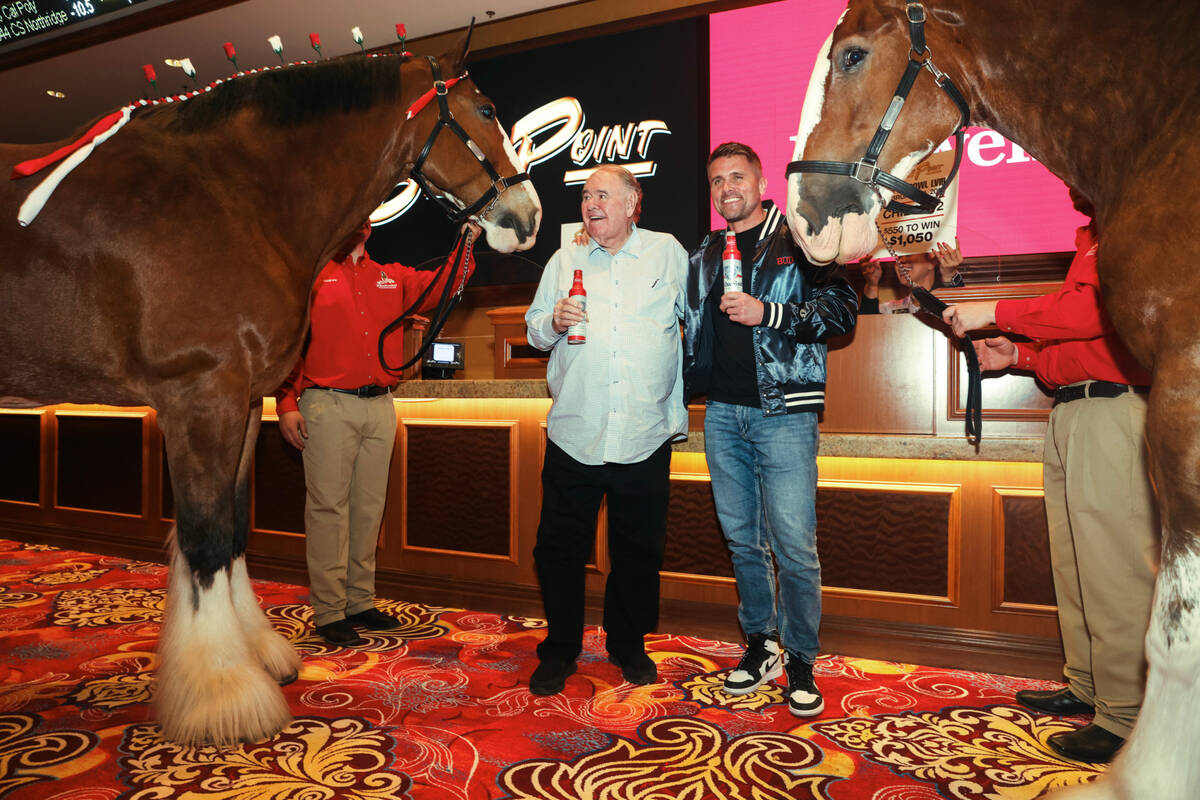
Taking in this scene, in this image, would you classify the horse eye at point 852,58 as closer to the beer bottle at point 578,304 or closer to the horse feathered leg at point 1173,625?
the horse feathered leg at point 1173,625

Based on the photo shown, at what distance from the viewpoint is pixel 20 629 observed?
320 centimetres

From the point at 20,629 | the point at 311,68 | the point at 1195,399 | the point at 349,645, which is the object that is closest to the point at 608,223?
the point at 311,68

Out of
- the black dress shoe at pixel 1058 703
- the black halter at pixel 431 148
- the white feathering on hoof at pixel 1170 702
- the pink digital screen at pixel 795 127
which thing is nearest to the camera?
the white feathering on hoof at pixel 1170 702

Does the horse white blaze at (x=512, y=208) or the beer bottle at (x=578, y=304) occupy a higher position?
the horse white blaze at (x=512, y=208)

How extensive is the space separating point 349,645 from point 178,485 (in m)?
1.21

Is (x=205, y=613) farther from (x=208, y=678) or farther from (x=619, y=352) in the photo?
(x=619, y=352)

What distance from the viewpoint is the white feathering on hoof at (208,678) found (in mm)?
1993

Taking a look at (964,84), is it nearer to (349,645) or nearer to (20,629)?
(349,645)

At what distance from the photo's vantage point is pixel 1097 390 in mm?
2055

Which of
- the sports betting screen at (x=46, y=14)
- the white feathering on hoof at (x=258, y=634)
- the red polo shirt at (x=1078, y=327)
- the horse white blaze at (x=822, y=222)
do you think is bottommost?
the white feathering on hoof at (x=258, y=634)

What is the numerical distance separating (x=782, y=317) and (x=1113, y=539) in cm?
112

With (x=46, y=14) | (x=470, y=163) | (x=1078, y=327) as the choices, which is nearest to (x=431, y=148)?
(x=470, y=163)

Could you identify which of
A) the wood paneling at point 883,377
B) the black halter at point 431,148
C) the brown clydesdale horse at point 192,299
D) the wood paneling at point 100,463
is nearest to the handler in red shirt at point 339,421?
the black halter at point 431,148

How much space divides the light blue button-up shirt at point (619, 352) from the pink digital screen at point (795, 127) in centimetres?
251
